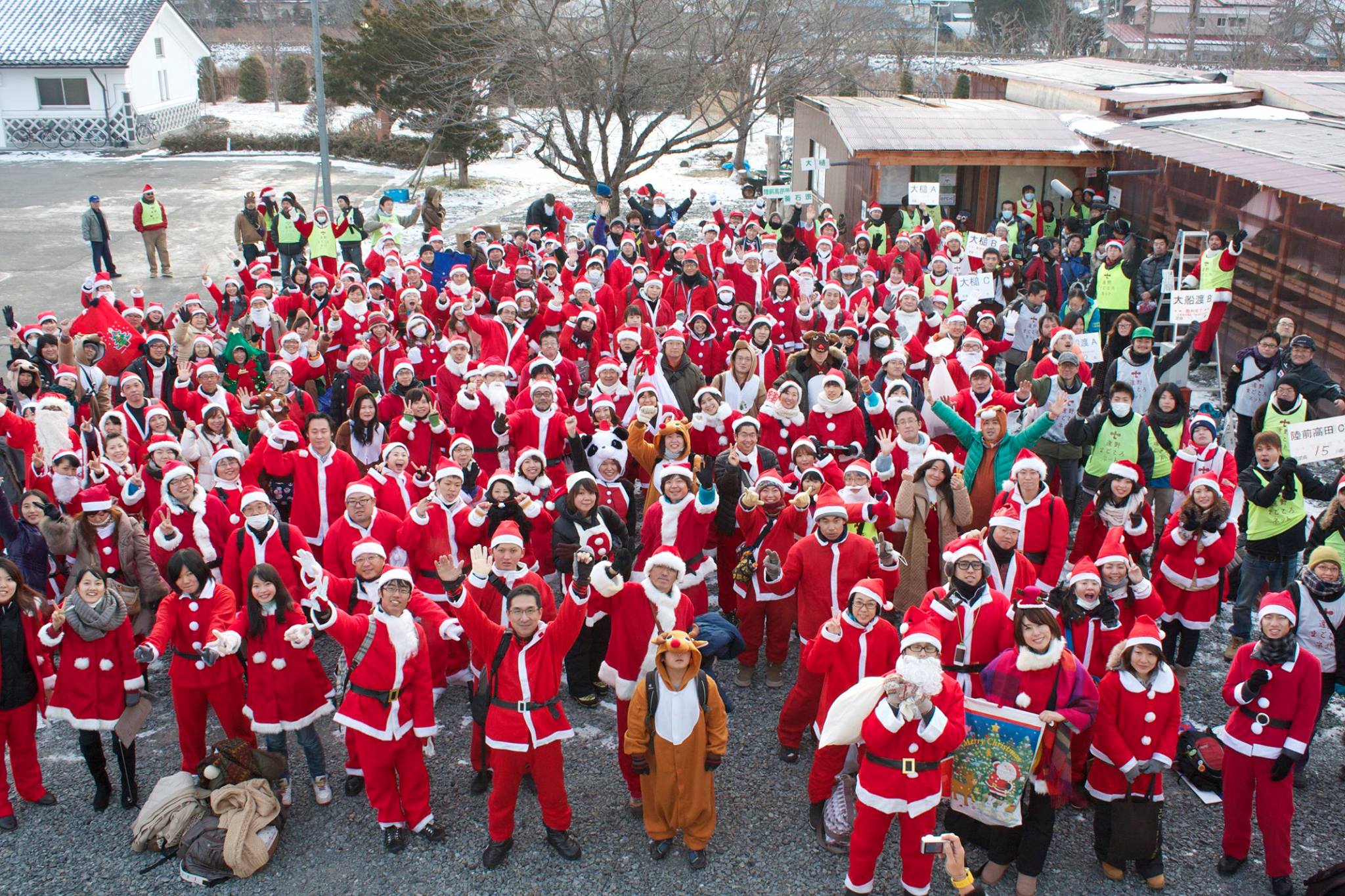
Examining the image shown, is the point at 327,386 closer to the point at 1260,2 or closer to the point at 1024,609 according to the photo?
the point at 1024,609

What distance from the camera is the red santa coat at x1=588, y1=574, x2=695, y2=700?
559 centimetres

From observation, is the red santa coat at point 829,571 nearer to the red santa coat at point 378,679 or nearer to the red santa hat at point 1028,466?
the red santa hat at point 1028,466

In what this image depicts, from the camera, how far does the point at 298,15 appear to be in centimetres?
6631

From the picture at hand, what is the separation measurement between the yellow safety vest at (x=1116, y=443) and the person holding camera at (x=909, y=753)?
3.80 meters

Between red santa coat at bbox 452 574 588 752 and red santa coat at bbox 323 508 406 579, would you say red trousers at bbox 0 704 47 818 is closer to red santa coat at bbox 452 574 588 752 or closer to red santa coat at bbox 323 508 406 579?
red santa coat at bbox 323 508 406 579

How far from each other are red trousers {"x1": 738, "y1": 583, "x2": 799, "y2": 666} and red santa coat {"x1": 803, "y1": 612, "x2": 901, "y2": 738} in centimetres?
131

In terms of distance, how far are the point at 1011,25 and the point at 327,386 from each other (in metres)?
49.3

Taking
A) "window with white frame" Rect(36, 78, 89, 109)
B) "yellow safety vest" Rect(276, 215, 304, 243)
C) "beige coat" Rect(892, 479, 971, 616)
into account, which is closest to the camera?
"beige coat" Rect(892, 479, 971, 616)

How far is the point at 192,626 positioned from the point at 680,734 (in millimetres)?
2785

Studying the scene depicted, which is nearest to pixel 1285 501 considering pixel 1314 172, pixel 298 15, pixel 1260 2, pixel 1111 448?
pixel 1111 448

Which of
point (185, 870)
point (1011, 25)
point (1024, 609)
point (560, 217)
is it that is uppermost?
point (1011, 25)

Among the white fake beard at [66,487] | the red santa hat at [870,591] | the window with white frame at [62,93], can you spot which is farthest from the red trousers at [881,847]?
the window with white frame at [62,93]

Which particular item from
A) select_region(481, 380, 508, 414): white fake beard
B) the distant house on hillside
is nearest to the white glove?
select_region(481, 380, 508, 414): white fake beard

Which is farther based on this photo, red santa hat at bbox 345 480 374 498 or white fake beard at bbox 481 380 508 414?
white fake beard at bbox 481 380 508 414
